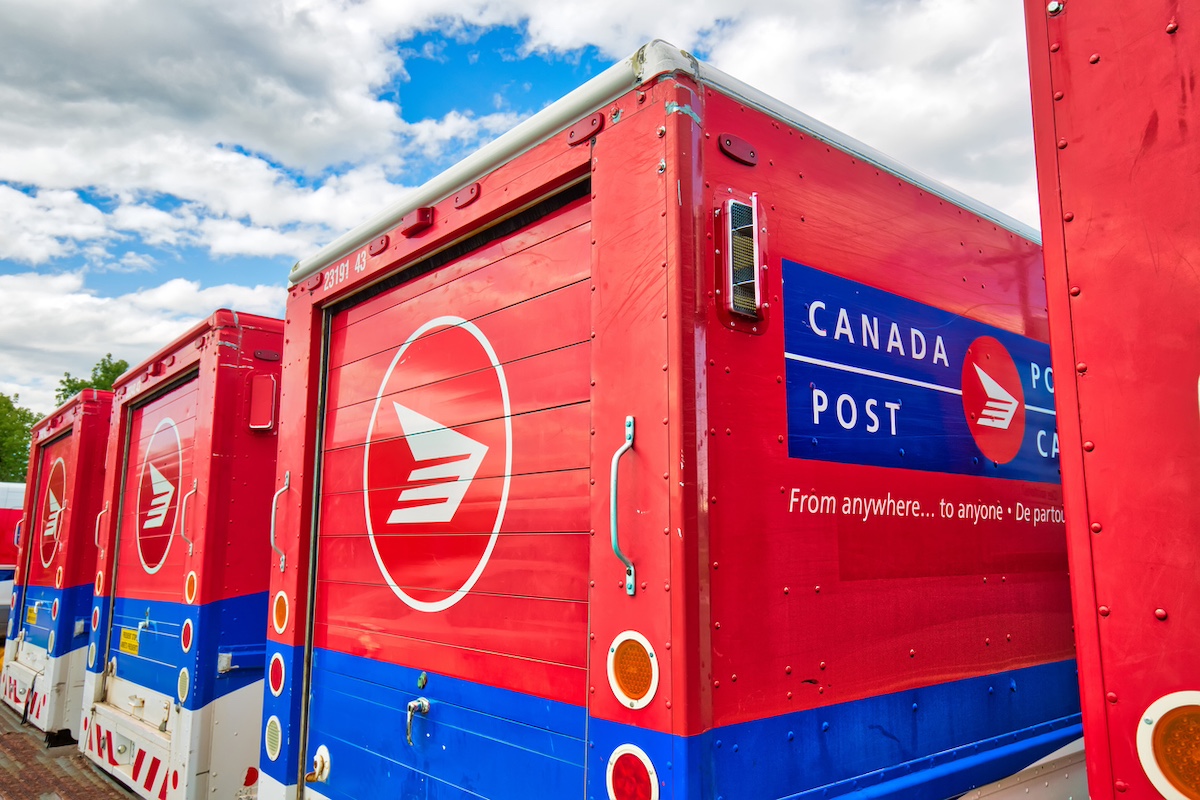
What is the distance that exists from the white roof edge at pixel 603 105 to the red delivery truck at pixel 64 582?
5485 mm

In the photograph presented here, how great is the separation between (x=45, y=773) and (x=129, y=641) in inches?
65.3

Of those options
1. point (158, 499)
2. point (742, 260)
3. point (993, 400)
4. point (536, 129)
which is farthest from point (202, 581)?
point (993, 400)

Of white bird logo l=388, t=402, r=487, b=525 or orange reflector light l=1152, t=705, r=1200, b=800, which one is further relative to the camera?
white bird logo l=388, t=402, r=487, b=525

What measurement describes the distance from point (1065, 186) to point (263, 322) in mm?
4366

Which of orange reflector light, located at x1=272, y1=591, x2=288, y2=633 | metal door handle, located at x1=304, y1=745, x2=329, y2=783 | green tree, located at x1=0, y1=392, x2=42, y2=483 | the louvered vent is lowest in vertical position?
metal door handle, located at x1=304, y1=745, x2=329, y2=783

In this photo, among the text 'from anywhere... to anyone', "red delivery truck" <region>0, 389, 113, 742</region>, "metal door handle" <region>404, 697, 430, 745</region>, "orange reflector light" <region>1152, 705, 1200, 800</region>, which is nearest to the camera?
"orange reflector light" <region>1152, 705, 1200, 800</region>

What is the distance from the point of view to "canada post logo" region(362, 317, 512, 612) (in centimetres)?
245

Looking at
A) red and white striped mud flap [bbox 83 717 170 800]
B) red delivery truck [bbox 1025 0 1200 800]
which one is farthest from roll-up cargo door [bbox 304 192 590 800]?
red and white striped mud flap [bbox 83 717 170 800]

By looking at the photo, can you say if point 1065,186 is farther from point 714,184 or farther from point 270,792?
point 270,792

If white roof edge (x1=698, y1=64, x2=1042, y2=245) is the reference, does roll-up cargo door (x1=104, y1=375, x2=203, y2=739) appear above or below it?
below

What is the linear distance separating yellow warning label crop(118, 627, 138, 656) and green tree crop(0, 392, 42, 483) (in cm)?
3554

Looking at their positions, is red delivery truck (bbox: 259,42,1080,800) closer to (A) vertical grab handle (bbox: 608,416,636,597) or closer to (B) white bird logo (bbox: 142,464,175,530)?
(A) vertical grab handle (bbox: 608,416,636,597)

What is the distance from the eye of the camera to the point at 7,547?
40.4ft

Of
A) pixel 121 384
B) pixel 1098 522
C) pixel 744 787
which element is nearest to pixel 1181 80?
pixel 1098 522
